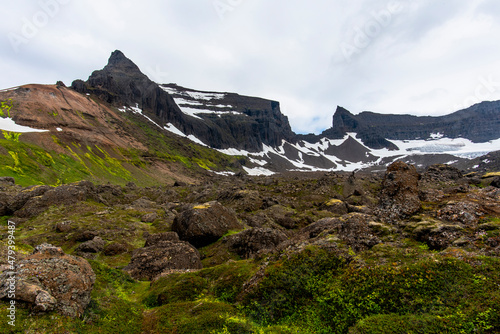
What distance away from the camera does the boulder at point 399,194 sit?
12754 mm

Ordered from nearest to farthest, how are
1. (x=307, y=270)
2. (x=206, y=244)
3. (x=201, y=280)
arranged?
1. (x=307, y=270)
2. (x=201, y=280)
3. (x=206, y=244)

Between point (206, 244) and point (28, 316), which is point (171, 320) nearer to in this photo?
point (28, 316)

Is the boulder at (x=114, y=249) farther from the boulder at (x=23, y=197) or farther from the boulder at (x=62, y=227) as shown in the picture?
the boulder at (x=23, y=197)

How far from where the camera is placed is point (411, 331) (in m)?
6.13

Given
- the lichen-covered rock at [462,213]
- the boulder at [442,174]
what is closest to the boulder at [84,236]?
the lichen-covered rock at [462,213]

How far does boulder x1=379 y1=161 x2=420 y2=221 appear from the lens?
12754 millimetres

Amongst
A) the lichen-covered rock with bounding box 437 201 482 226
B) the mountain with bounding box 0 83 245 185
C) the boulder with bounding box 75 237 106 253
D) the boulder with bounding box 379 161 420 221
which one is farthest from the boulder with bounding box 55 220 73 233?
the mountain with bounding box 0 83 245 185

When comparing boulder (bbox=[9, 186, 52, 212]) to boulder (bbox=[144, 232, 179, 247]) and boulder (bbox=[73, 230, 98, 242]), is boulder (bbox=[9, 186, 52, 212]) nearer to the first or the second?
boulder (bbox=[73, 230, 98, 242])

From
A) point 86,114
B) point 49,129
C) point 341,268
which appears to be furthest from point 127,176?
Answer: point 341,268

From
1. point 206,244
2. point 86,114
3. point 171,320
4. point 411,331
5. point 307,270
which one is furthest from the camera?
point 86,114

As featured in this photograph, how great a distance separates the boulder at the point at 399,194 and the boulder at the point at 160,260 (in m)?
13.2

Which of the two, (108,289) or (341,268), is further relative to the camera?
(108,289)

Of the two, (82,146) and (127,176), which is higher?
(82,146)

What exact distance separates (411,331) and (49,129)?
126870 mm
